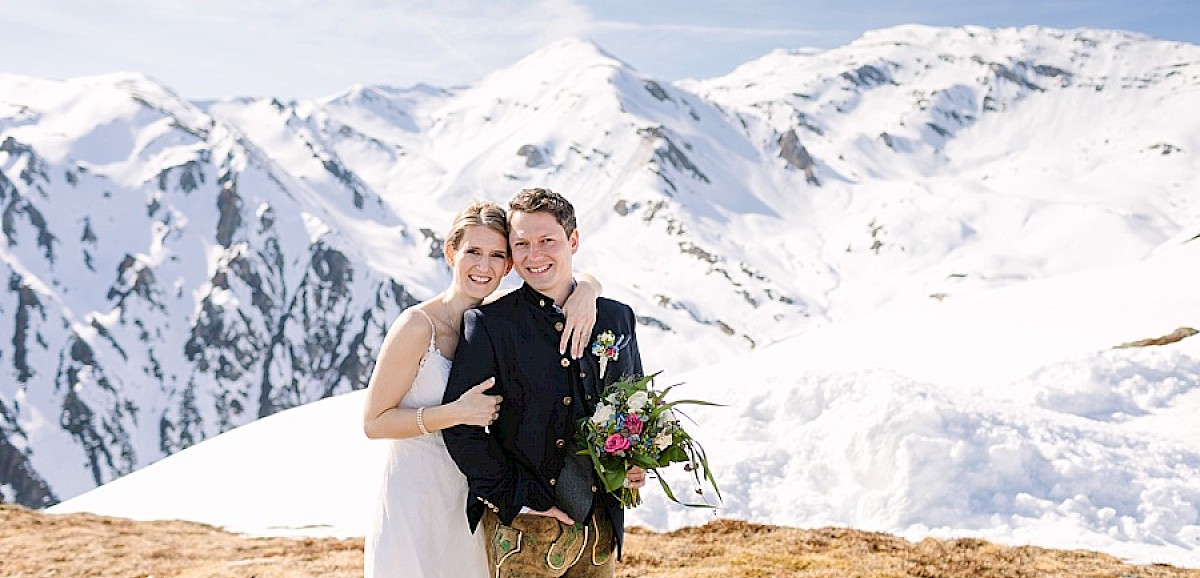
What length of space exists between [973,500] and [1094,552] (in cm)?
173

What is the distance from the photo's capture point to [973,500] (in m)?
10.7

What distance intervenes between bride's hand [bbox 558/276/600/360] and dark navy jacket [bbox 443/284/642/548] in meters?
0.07

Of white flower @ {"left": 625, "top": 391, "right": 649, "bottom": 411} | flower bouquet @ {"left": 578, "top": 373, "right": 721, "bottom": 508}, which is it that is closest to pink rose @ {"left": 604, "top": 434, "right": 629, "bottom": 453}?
flower bouquet @ {"left": 578, "top": 373, "right": 721, "bottom": 508}

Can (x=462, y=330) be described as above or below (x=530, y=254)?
below

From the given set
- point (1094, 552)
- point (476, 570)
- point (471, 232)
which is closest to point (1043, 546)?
point (1094, 552)

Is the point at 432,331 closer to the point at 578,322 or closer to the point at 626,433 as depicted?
the point at 578,322

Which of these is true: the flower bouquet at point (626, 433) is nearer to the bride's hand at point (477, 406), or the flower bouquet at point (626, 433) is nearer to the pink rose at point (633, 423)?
the pink rose at point (633, 423)

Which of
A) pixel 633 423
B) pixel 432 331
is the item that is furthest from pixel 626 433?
pixel 432 331

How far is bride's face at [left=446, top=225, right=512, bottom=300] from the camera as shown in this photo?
4.32 meters

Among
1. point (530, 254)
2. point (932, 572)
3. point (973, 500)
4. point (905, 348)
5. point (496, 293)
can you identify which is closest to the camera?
point (530, 254)

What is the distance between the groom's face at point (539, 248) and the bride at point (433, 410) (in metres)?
0.15

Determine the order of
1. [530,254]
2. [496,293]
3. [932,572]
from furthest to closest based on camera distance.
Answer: [932,572], [496,293], [530,254]

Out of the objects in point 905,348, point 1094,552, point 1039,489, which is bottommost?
point 1094,552

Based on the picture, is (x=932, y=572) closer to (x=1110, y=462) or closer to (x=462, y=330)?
(x=1110, y=462)
